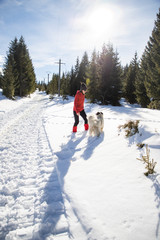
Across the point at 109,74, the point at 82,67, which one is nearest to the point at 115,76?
the point at 109,74

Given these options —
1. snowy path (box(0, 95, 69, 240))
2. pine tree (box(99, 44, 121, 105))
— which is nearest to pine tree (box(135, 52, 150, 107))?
pine tree (box(99, 44, 121, 105))

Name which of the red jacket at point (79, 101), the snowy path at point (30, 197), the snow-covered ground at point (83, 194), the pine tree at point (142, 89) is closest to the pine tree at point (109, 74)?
the pine tree at point (142, 89)

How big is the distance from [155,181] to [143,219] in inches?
27.0

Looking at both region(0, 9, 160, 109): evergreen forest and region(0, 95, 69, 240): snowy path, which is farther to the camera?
region(0, 9, 160, 109): evergreen forest

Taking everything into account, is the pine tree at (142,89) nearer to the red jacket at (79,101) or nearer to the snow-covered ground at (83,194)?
the red jacket at (79,101)

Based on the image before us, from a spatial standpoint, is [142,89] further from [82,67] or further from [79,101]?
[82,67]

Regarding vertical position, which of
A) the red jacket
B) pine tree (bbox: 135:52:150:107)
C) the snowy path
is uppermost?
pine tree (bbox: 135:52:150:107)

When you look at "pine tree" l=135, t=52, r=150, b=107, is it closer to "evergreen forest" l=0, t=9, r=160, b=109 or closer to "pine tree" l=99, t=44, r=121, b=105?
"evergreen forest" l=0, t=9, r=160, b=109

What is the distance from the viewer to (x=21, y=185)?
2.55 meters

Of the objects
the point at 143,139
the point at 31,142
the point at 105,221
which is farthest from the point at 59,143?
the point at 105,221

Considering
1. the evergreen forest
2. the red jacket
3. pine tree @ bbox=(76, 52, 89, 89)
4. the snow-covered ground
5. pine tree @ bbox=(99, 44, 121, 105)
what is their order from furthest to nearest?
pine tree @ bbox=(76, 52, 89, 89) → pine tree @ bbox=(99, 44, 121, 105) → the evergreen forest → the red jacket → the snow-covered ground

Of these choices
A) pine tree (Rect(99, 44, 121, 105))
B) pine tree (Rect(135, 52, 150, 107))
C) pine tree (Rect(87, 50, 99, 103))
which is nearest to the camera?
pine tree (Rect(99, 44, 121, 105))

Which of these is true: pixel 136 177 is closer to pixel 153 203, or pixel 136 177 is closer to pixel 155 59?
pixel 153 203

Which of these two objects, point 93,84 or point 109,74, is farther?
point 93,84
